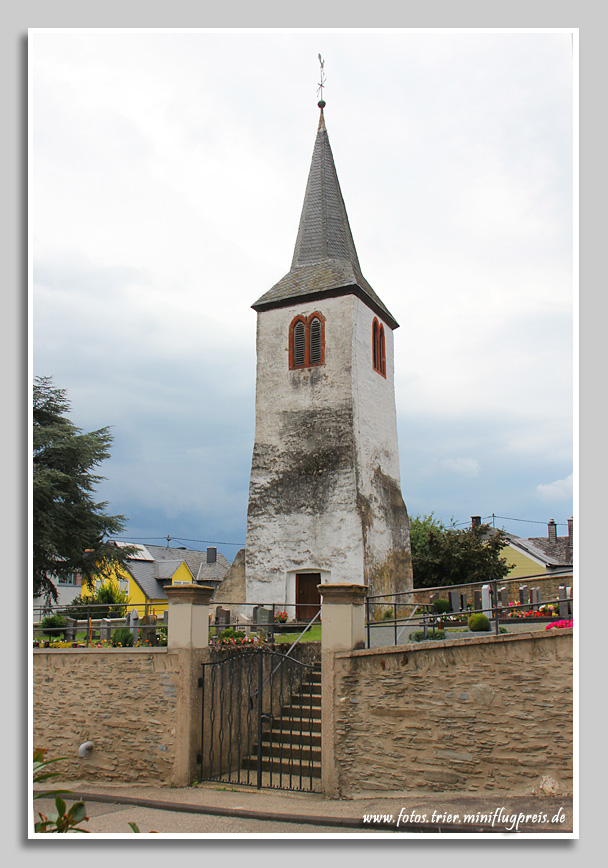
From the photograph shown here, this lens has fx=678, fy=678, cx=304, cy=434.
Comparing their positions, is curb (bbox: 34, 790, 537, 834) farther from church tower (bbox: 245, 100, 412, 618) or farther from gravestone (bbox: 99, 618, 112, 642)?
church tower (bbox: 245, 100, 412, 618)

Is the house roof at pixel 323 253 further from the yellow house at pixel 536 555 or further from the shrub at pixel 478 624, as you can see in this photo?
the yellow house at pixel 536 555

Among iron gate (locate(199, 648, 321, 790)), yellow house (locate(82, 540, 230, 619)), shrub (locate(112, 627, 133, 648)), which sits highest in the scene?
shrub (locate(112, 627, 133, 648))

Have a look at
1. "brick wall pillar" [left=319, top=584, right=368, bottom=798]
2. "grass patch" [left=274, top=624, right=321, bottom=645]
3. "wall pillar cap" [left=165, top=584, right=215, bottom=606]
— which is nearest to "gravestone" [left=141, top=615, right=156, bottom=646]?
"wall pillar cap" [left=165, top=584, right=215, bottom=606]

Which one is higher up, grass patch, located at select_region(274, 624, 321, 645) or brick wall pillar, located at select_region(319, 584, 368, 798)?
brick wall pillar, located at select_region(319, 584, 368, 798)

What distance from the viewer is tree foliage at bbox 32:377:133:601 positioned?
21.1 metres

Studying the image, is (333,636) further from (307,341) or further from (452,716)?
(307,341)

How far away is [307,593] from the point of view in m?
20.8

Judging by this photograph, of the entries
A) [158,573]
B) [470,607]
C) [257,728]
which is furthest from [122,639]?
[158,573]

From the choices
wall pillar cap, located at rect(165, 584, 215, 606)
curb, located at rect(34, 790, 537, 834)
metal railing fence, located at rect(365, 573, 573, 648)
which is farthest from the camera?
wall pillar cap, located at rect(165, 584, 215, 606)

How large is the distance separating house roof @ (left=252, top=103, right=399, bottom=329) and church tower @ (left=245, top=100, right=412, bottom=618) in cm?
7

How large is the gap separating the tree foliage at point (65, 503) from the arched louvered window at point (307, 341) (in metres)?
7.71

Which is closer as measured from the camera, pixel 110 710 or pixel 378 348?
pixel 110 710

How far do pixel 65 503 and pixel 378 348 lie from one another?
39.7 ft

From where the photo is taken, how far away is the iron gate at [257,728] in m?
10.7
